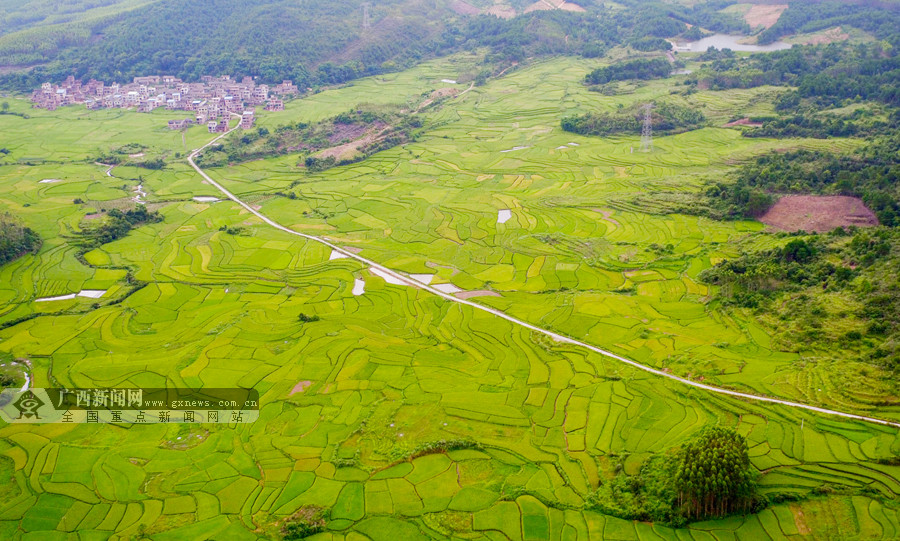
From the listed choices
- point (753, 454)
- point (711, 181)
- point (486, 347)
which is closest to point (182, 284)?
point (486, 347)

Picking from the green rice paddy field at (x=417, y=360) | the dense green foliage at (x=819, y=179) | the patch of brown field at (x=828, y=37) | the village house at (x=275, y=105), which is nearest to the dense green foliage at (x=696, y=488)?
the green rice paddy field at (x=417, y=360)

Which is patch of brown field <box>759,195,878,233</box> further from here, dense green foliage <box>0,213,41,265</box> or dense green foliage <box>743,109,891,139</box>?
dense green foliage <box>0,213,41,265</box>

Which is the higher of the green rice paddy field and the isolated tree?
the isolated tree

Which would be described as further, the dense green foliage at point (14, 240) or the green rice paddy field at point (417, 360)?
the dense green foliage at point (14, 240)

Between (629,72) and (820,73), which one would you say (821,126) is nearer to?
(820,73)

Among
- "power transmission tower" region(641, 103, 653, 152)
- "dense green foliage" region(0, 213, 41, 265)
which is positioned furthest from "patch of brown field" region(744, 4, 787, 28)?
"dense green foliage" region(0, 213, 41, 265)

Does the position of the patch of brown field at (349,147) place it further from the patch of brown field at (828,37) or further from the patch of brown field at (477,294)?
the patch of brown field at (828,37)

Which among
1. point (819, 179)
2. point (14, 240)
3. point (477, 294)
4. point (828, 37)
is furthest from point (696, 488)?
point (828, 37)
